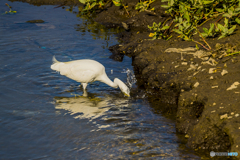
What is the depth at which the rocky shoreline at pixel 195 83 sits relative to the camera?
393 cm

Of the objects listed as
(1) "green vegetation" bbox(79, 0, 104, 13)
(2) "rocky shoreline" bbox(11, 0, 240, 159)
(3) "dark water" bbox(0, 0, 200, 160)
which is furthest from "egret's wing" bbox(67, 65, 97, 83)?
(1) "green vegetation" bbox(79, 0, 104, 13)

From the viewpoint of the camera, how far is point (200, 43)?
632cm

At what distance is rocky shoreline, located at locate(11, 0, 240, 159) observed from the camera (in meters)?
3.93

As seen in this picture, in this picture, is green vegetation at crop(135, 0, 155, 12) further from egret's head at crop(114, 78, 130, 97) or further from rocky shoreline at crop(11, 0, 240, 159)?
egret's head at crop(114, 78, 130, 97)

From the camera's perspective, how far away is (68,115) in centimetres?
522

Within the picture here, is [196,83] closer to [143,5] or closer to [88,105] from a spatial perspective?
[88,105]

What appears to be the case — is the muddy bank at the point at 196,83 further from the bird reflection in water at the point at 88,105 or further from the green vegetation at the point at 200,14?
the bird reflection in water at the point at 88,105

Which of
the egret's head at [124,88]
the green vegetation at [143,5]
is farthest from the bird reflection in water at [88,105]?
the green vegetation at [143,5]

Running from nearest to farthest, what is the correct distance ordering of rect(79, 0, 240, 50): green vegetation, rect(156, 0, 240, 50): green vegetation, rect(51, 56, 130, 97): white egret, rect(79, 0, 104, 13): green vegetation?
rect(51, 56, 130, 97): white egret → rect(79, 0, 240, 50): green vegetation → rect(156, 0, 240, 50): green vegetation → rect(79, 0, 104, 13): green vegetation

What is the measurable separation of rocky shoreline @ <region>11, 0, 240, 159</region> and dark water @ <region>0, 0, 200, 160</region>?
0.35 m

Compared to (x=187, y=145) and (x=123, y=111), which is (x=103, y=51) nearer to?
(x=123, y=111)

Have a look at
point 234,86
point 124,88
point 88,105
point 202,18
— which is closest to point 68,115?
point 88,105

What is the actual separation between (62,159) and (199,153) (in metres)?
2.06

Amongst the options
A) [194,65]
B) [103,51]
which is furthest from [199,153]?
[103,51]
